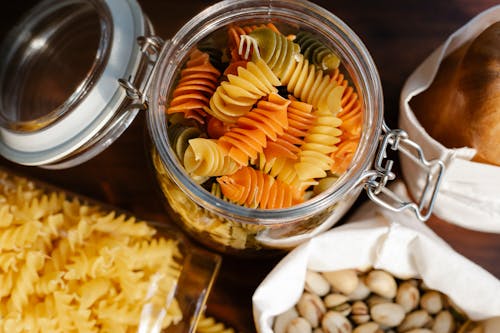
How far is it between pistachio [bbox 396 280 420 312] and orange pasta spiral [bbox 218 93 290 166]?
34cm

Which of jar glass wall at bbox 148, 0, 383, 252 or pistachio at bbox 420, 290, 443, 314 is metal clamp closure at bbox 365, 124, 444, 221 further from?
pistachio at bbox 420, 290, 443, 314

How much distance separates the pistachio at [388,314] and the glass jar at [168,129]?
0.48ft

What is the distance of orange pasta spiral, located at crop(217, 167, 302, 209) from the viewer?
603 millimetres

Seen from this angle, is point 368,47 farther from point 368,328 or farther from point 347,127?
point 368,328

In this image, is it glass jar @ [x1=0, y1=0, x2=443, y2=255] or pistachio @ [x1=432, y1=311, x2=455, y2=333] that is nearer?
glass jar @ [x1=0, y1=0, x2=443, y2=255]

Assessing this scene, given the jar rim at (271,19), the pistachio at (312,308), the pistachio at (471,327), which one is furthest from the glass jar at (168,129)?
the pistachio at (471,327)

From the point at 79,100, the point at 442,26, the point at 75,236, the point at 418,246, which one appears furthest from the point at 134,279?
the point at 442,26

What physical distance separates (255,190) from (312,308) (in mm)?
267

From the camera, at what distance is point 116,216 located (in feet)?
2.69

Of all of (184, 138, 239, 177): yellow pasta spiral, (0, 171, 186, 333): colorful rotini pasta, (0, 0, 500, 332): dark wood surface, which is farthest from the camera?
(0, 0, 500, 332): dark wood surface

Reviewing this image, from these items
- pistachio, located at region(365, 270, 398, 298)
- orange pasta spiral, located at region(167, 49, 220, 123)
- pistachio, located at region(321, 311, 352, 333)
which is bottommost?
pistachio, located at region(321, 311, 352, 333)

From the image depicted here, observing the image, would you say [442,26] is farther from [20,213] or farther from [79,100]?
[20,213]

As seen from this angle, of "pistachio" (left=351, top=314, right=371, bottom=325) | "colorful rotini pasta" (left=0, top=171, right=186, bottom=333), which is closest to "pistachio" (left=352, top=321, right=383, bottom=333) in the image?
"pistachio" (left=351, top=314, right=371, bottom=325)

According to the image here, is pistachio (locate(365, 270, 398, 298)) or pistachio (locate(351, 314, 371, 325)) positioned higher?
pistachio (locate(365, 270, 398, 298))
